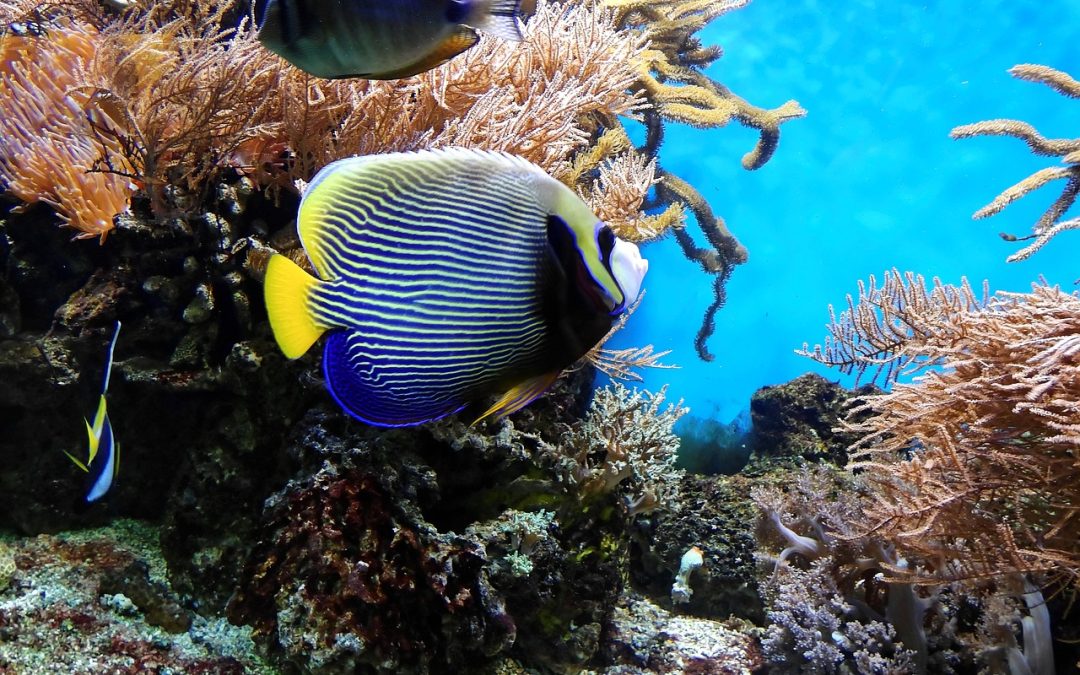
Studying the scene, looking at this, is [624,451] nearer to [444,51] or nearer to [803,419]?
[444,51]

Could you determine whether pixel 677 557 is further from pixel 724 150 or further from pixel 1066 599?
pixel 724 150

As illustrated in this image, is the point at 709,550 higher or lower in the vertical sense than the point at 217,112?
higher

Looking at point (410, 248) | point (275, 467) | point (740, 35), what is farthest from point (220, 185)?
point (740, 35)

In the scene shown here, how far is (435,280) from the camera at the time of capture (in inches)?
31.4

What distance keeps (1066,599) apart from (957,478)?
72 centimetres

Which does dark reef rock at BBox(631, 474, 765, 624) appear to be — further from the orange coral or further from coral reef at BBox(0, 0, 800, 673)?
the orange coral

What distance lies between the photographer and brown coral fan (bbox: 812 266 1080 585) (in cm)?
217

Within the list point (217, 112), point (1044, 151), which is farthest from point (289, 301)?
point (1044, 151)

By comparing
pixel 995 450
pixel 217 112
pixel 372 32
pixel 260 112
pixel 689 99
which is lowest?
pixel 217 112

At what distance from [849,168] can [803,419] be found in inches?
235

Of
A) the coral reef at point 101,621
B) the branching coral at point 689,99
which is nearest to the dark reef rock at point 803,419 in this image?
the branching coral at point 689,99

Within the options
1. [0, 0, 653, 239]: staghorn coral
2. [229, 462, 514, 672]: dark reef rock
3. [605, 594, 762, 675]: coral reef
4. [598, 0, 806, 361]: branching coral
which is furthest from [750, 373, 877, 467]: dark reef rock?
[229, 462, 514, 672]: dark reef rock

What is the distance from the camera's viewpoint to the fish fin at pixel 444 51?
108cm

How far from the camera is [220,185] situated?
2479 millimetres
